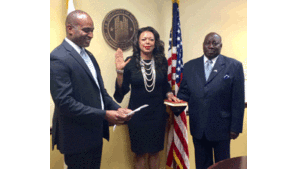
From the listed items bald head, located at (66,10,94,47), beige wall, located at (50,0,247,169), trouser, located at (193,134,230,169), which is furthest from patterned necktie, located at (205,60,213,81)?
bald head, located at (66,10,94,47)

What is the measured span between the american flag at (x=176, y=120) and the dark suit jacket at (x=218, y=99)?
18cm

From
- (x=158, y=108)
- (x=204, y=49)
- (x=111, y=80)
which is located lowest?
(x=158, y=108)

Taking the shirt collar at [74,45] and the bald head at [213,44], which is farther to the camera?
the bald head at [213,44]

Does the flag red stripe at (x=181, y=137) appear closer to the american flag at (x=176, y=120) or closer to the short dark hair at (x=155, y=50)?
the american flag at (x=176, y=120)

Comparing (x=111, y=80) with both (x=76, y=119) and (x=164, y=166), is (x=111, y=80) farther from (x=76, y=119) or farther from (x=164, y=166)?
(x=164, y=166)

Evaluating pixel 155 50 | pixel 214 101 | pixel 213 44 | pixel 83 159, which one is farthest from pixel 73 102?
pixel 213 44

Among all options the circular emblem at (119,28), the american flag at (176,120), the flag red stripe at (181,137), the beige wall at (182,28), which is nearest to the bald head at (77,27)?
the beige wall at (182,28)

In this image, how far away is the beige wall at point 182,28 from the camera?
5.75 feet

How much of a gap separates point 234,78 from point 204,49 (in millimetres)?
379

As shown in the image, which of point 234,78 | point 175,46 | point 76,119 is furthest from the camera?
point 175,46

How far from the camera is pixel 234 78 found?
1789 millimetres

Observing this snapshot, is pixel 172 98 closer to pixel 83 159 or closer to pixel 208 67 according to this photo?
pixel 208 67

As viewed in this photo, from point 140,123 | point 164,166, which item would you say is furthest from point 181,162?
point 140,123
